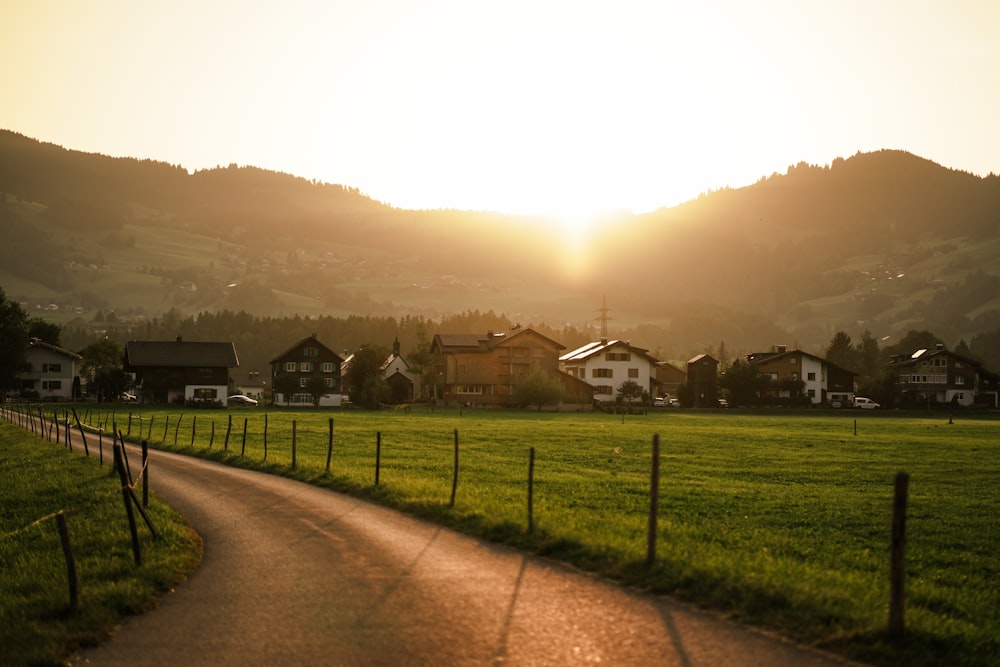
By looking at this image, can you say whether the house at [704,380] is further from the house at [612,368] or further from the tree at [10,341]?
the tree at [10,341]

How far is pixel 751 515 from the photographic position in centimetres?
2339

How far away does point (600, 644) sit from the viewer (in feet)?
35.6

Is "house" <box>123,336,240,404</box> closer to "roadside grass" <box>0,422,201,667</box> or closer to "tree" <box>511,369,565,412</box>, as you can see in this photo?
"tree" <box>511,369,565,412</box>

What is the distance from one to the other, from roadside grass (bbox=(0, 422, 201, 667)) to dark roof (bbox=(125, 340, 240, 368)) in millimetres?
103322

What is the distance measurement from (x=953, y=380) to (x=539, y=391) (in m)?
76.8

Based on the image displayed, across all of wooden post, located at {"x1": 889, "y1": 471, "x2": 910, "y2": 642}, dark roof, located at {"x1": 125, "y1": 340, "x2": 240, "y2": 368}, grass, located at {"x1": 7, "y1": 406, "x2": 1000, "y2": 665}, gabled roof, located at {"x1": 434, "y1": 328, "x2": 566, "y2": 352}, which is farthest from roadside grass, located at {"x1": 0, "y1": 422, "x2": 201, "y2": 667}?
dark roof, located at {"x1": 125, "y1": 340, "x2": 240, "y2": 368}

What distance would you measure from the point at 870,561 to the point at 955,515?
9.14 metres

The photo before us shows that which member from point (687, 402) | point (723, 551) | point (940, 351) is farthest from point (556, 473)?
point (940, 351)

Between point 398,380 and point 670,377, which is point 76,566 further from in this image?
point 670,377

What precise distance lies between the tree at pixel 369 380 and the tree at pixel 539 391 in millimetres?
17744

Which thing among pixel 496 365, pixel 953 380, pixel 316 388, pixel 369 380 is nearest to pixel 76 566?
pixel 369 380

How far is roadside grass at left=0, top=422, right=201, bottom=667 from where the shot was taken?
38.2 ft

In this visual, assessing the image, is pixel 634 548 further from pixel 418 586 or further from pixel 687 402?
pixel 687 402

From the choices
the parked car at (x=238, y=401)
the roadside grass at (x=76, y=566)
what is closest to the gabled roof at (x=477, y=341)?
the parked car at (x=238, y=401)
